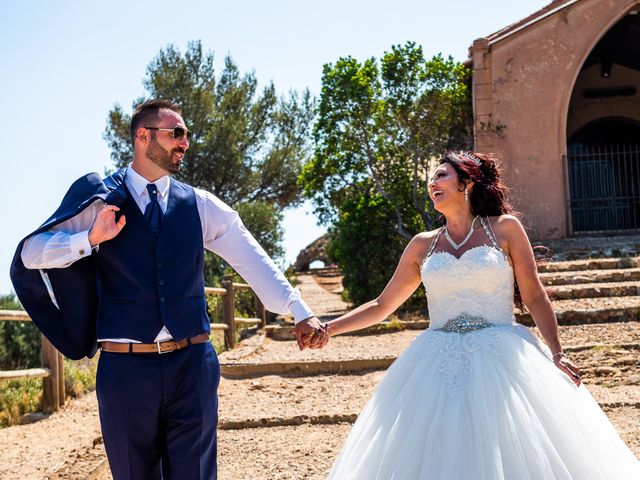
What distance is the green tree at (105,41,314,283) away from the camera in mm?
26391

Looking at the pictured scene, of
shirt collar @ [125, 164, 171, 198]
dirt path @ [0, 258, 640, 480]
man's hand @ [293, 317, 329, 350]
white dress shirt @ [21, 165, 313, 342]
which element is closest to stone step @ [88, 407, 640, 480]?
dirt path @ [0, 258, 640, 480]

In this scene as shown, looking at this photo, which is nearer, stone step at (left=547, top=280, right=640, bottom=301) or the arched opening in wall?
stone step at (left=547, top=280, right=640, bottom=301)

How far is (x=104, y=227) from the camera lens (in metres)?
3.09

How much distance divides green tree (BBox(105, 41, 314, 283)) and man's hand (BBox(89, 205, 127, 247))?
22.6 metres

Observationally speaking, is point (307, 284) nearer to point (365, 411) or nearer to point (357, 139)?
point (357, 139)

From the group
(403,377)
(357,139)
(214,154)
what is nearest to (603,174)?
(357,139)

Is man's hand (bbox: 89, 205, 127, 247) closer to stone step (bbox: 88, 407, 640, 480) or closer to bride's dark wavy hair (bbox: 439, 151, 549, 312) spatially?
bride's dark wavy hair (bbox: 439, 151, 549, 312)

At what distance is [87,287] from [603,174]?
52.1ft

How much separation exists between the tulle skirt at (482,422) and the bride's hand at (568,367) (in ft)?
0.10

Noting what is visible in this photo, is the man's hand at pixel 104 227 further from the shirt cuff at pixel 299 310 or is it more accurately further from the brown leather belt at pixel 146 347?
the shirt cuff at pixel 299 310

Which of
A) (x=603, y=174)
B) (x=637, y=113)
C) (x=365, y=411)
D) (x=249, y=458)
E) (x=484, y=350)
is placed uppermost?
(x=637, y=113)

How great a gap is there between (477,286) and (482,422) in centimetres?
74

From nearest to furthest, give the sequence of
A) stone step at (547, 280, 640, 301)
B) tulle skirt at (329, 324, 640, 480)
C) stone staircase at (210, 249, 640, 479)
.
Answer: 1. tulle skirt at (329, 324, 640, 480)
2. stone staircase at (210, 249, 640, 479)
3. stone step at (547, 280, 640, 301)

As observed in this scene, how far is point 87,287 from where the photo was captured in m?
3.23
